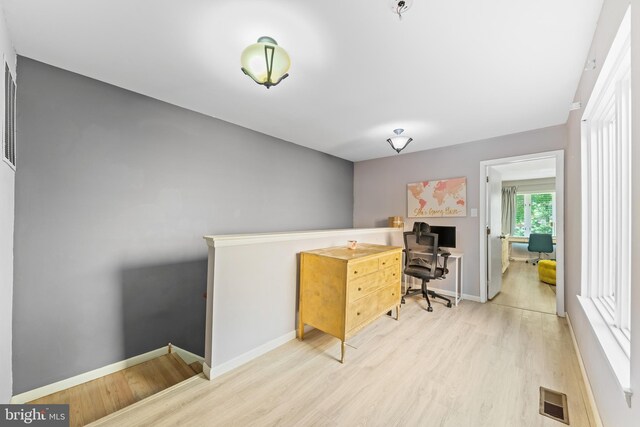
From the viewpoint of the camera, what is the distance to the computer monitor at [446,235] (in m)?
3.80

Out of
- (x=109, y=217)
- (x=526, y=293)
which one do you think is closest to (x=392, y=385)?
(x=109, y=217)

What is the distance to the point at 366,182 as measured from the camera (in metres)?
4.97

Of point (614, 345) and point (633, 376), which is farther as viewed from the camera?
point (614, 345)

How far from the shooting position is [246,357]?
2109 mm

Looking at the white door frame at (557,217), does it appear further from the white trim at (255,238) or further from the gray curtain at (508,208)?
the gray curtain at (508,208)

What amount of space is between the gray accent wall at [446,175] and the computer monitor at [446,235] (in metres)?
0.10

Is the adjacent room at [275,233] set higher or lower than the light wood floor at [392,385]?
higher

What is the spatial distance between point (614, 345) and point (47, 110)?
407 centimetres

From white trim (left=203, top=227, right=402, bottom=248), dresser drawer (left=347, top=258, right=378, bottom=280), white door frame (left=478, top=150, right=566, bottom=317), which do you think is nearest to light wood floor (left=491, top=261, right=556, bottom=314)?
white door frame (left=478, top=150, right=566, bottom=317)

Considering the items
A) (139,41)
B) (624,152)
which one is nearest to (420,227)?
(624,152)

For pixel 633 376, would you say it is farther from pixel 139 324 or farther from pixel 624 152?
pixel 139 324

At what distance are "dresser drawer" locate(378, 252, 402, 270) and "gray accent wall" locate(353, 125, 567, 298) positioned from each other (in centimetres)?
154

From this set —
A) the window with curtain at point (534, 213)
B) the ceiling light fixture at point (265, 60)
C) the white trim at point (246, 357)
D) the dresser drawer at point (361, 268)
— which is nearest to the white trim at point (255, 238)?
the dresser drawer at point (361, 268)

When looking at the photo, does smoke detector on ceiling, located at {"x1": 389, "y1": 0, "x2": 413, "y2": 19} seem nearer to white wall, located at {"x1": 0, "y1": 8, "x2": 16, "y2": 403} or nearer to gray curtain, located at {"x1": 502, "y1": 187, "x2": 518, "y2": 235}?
white wall, located at {"x1": 0, "y1": 8, "x2": 16, "y2": 403}
